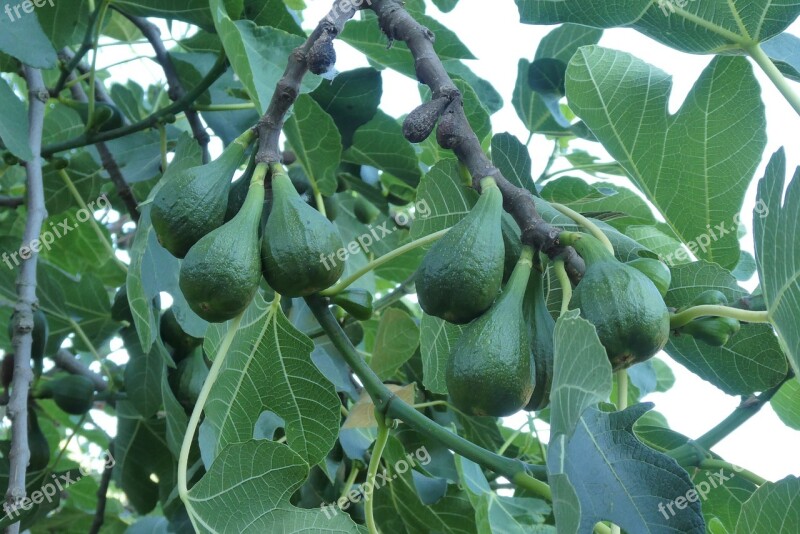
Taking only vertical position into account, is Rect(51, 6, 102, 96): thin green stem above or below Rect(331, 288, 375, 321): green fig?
above

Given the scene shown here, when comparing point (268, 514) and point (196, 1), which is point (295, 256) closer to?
point (268, 514)

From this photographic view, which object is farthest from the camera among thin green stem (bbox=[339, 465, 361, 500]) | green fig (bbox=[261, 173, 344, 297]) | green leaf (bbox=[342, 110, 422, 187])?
green leaf (bbox=[342, 110, 422, 187])

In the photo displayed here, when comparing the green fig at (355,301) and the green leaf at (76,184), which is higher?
the green leaf at (76,184)

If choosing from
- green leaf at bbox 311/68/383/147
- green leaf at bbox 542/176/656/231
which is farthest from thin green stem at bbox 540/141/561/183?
green leaf at bbox 311/68/383/147

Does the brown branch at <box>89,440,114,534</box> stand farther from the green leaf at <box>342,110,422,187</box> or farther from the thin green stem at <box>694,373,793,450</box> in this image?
the thin green stem at <box>694,373,793,450</box>

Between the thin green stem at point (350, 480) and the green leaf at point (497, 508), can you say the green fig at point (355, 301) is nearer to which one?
the green leaf at point (497, 508)

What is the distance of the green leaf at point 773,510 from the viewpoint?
38.1 inches

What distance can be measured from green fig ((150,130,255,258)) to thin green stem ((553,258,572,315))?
0.45 m

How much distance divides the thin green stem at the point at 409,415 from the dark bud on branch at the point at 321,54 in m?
0.32

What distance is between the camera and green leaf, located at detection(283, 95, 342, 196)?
1564mm

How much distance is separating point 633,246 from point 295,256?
0.52 meters

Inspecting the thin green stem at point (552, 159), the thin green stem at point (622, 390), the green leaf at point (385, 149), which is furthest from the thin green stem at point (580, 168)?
the thin green stem at point (622, 390)

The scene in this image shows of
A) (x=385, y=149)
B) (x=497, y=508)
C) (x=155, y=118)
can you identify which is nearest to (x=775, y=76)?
(x=497, y=508)

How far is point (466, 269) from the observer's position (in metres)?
0.98
